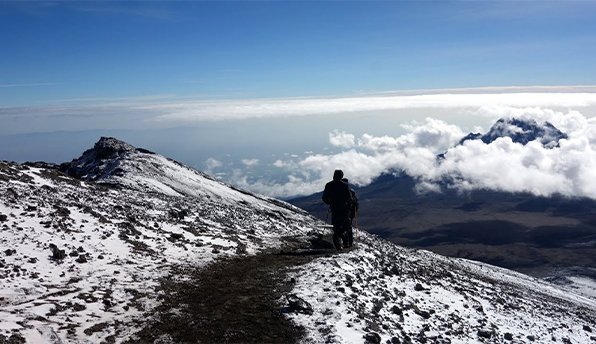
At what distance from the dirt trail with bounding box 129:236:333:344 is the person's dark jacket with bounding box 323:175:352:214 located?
17.9ft

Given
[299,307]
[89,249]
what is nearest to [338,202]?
[299,307]

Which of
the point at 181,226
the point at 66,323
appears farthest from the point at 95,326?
the point at 181,226

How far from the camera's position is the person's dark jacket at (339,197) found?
26125mm

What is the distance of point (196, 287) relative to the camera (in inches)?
703

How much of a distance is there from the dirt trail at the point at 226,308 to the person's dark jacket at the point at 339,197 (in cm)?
544

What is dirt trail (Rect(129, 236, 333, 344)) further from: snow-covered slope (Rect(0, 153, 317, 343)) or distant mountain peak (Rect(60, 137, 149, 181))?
→ distant mountain peak (Rect(60, 137, 149, 181))

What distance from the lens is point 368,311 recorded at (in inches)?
646

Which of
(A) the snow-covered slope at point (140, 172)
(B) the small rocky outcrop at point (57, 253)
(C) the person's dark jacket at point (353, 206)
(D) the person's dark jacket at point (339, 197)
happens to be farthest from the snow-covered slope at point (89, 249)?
(A) the snow-covered slope at point (140, 172)

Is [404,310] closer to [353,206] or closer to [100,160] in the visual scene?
[353,206]

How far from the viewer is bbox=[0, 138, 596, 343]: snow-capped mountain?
13680mm

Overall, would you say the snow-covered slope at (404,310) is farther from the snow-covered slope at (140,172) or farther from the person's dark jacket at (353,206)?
the snow-covered slope at (140,172)

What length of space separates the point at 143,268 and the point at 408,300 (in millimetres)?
11614

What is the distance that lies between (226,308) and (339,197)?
1216 centimetres

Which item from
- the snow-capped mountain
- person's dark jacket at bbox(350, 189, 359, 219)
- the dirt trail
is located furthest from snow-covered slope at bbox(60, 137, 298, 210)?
the dirt trail
